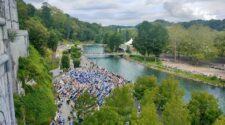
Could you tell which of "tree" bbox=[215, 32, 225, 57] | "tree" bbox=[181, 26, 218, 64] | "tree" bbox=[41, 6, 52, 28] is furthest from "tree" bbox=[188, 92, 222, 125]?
"tree" bbox=[41, 6, 52, 28]

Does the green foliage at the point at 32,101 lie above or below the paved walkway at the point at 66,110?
above

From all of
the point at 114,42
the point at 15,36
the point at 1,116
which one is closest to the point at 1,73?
the point at 1,116

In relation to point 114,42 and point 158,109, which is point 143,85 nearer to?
point 158,109

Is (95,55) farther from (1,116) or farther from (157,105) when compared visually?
(1,116)

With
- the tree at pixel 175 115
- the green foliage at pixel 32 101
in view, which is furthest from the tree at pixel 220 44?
the green foliage at pixel 32 101

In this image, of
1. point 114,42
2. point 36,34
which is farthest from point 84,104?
point 114,42

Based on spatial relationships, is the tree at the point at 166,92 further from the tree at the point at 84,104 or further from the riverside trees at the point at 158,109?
the tree at the point at 84,104
